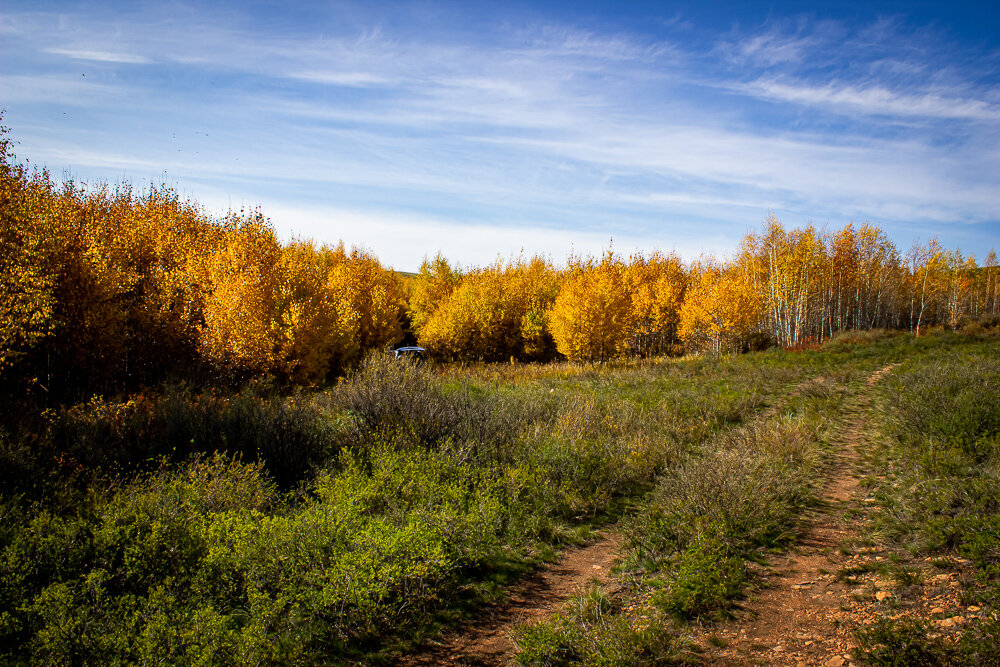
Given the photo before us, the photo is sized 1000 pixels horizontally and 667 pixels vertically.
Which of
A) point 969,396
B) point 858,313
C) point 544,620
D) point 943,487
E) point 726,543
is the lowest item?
point 544,620

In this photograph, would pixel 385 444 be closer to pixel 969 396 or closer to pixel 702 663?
pixel 702 663

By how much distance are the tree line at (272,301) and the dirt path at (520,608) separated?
9673 millimetres

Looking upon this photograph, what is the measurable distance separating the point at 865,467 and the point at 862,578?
4389 mm

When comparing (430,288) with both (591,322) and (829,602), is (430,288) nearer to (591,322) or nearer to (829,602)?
(591,322)

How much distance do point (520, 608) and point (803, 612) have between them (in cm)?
261

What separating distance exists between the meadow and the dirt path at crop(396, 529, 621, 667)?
177mm

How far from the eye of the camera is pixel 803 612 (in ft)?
15.1

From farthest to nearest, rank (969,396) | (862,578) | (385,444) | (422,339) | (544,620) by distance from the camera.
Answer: (422,339), (969,396), (385,444), (862,578), (544,620)

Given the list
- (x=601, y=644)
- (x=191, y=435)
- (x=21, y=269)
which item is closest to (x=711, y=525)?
(x=601, y=644)

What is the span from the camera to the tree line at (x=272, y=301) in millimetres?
13398

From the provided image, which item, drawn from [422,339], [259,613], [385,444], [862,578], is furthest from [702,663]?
[422,339]

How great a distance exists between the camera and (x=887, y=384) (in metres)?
15.7

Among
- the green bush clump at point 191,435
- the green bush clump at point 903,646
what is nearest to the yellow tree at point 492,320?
the green bush clump at point 191,435

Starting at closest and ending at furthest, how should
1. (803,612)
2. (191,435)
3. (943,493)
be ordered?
(803,612) → (943,493) → (191,435)
